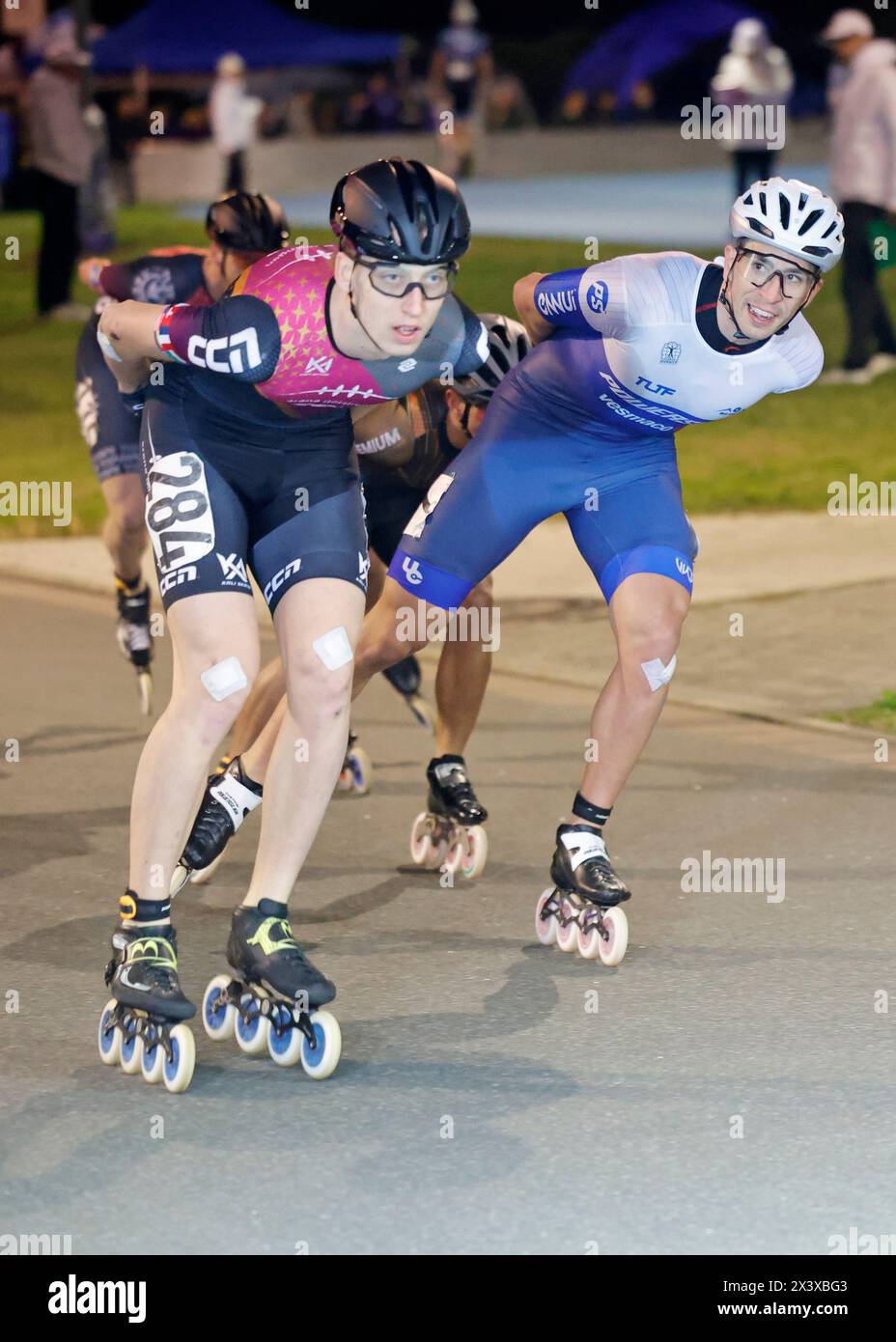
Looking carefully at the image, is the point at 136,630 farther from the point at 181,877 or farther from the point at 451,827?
the point at 181,877

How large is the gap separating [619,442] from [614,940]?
141 cm

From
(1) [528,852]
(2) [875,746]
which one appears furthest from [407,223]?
(2) [875,746]

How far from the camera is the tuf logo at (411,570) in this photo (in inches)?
251

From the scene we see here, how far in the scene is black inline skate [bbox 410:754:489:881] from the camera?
681 cm

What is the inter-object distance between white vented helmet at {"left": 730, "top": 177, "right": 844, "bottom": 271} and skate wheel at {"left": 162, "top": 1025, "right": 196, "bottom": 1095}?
2.46m

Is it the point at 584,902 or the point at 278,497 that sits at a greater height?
the point at 278,497

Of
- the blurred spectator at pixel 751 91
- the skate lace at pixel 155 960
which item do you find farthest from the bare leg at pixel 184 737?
the blurred spectator at pixel 751 91

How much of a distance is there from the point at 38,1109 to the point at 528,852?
99.3 inches

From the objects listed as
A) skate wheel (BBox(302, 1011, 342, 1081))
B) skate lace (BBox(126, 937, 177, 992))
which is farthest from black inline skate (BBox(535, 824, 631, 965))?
skate lace (BBox(126, 937, 177, 992))

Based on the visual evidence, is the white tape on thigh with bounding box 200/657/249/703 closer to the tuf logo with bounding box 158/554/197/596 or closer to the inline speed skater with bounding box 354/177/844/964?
the tuf logo with bounding box 158/554/197/596

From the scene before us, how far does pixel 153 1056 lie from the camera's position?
5008 millimetres

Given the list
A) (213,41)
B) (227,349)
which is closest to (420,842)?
(227,349)

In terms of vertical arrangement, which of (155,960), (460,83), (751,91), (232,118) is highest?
(460,83)

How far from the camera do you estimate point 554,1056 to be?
524 cm
